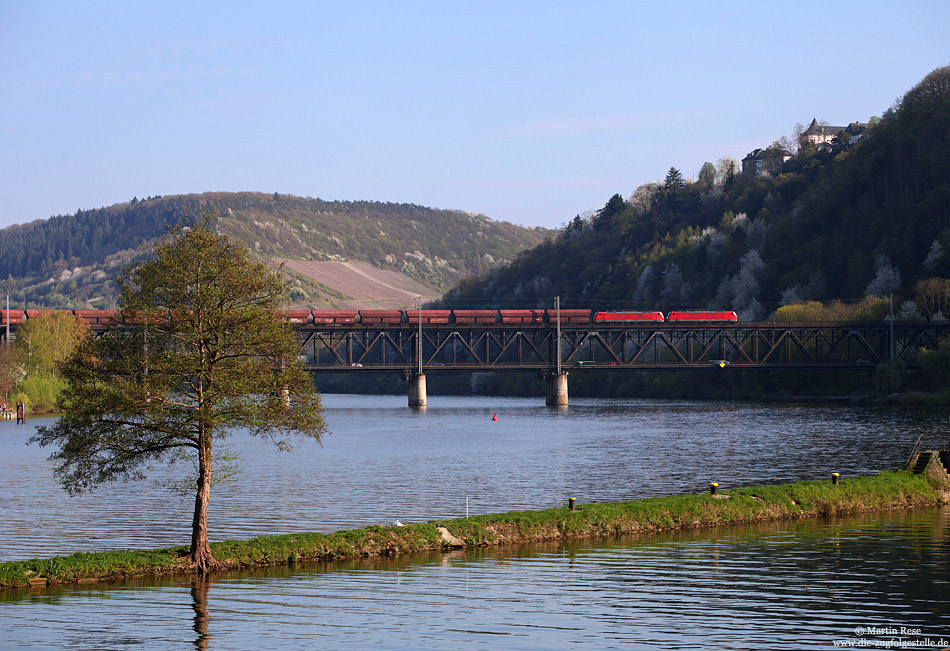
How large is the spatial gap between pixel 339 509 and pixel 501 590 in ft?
63.8

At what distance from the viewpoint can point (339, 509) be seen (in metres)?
45.2

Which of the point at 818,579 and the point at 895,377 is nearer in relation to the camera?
the point at 818,579

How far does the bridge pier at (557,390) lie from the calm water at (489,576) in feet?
251

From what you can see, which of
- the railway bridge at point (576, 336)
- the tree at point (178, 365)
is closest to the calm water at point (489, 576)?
the tree at point (178, 365)

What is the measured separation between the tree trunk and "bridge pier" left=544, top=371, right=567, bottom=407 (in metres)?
113

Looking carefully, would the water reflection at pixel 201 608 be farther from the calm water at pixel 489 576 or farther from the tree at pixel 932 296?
the tree at pixel 932 296

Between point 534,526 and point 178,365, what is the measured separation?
518 inches

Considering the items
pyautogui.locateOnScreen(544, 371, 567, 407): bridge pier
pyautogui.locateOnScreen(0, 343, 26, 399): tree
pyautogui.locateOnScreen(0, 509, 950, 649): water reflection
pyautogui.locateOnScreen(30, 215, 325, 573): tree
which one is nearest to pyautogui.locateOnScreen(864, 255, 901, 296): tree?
pyautogui.locateOnScreen(544, 371, 567, 407): bridge pier

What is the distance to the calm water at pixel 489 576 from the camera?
22828 millimetres

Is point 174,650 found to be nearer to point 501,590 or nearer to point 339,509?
Answer: point 501,590

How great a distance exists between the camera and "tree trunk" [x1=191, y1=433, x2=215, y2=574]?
97.2 ft

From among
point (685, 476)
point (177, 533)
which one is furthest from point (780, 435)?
point (177, 533)

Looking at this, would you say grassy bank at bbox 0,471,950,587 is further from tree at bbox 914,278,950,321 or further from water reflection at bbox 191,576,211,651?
tree at bbox 914,278,950,321

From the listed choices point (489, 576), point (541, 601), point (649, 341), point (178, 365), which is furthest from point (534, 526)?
point (649, 341)
